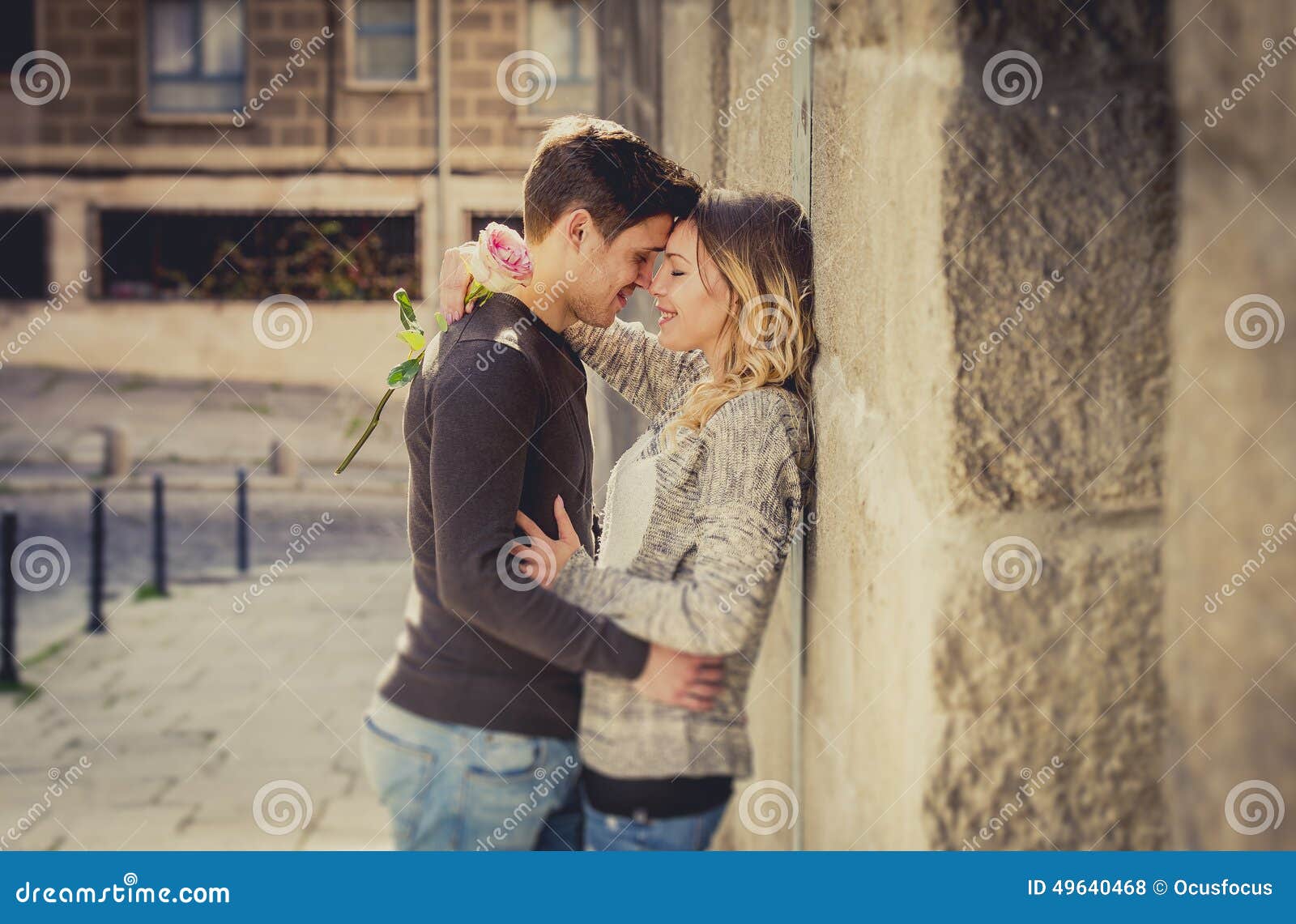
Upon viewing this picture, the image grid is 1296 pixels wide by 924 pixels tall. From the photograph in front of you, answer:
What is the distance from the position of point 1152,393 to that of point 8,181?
1982 cm

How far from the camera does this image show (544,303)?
217 centimetres

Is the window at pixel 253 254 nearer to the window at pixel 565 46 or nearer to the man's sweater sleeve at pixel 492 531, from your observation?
the window at pixel 565 46

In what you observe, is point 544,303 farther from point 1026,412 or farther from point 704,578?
point 1026,412

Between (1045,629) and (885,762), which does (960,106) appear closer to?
(1045,629)

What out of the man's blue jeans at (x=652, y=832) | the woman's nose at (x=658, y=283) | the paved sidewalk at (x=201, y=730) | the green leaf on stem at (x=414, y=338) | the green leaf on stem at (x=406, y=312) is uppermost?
the woman's nose at (x=658, y=283)

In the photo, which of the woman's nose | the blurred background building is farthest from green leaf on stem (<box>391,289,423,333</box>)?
the blurred background building

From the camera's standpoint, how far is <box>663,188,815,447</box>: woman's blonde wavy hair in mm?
1932

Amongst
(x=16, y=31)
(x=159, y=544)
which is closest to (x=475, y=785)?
(x=159, y=544)

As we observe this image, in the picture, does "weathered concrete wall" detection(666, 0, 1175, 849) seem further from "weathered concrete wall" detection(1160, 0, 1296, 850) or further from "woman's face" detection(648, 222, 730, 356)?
"woman's face" detection(648, 222, 730, 356)

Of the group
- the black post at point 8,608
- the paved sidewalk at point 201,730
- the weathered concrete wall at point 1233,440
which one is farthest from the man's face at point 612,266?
the black post at point 8,608

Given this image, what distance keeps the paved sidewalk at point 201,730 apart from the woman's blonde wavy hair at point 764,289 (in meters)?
2.89

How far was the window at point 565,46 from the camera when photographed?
56.3 ft

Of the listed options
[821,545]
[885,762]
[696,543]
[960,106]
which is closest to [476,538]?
[696,543]

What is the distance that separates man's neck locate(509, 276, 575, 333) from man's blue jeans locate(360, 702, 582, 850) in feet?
2.42
